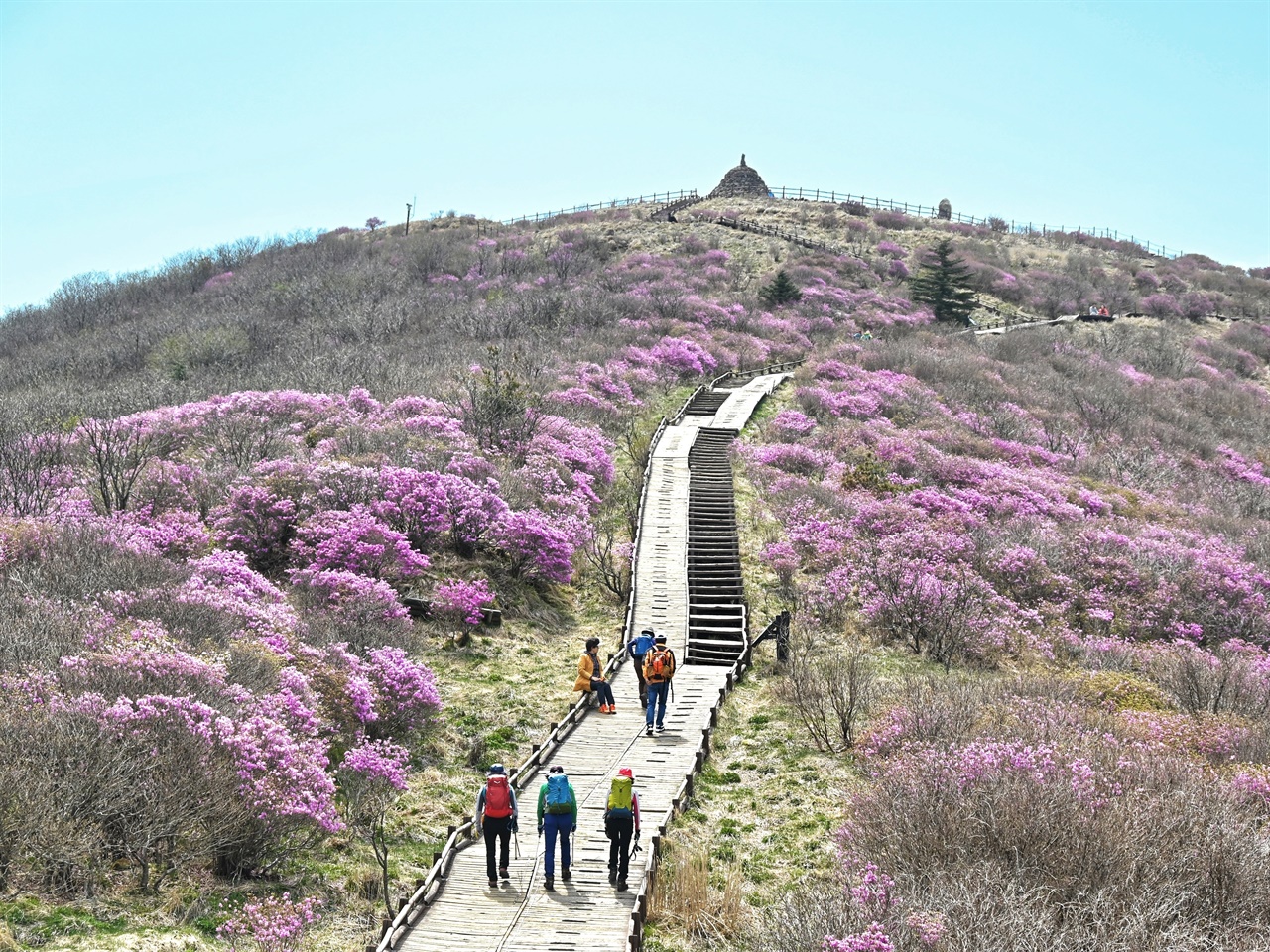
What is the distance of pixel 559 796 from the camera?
10.7 metres

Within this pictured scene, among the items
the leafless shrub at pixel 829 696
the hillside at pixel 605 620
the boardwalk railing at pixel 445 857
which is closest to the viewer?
the hillside at pixel 605 620

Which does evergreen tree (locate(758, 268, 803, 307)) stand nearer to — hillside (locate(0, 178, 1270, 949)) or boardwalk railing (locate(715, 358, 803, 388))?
hillside (locate(0, 178, 1270, 949))

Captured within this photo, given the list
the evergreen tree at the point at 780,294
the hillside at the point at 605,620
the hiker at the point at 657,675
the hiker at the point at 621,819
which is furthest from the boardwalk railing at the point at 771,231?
the hiker at the point at 621,819

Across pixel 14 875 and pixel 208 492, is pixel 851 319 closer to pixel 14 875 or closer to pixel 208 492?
pixel 208 492

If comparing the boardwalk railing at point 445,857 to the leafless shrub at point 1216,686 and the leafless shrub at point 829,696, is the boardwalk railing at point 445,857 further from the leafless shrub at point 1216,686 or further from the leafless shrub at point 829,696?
the leafless shrub at point 1216,686

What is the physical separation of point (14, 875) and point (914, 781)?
9.33m

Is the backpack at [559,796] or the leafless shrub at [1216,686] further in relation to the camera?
the leafless shrub at [1216,686]

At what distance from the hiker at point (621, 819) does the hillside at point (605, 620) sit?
2.06 ft

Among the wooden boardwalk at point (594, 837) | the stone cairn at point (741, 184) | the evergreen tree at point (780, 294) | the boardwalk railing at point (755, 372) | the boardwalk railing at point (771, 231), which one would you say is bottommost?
the wooden boardwalk at point (594, 837)

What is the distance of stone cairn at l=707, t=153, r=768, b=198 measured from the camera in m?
97.8

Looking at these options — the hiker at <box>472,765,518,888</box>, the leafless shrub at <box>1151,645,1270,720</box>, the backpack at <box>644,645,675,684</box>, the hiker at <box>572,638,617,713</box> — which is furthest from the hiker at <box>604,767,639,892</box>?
the leafless shrub at <box>1151,645,1270,720</box>

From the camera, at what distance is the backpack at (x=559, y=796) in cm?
1066

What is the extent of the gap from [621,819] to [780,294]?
52146 mm

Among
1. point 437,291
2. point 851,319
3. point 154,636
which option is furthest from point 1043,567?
point 437,291
